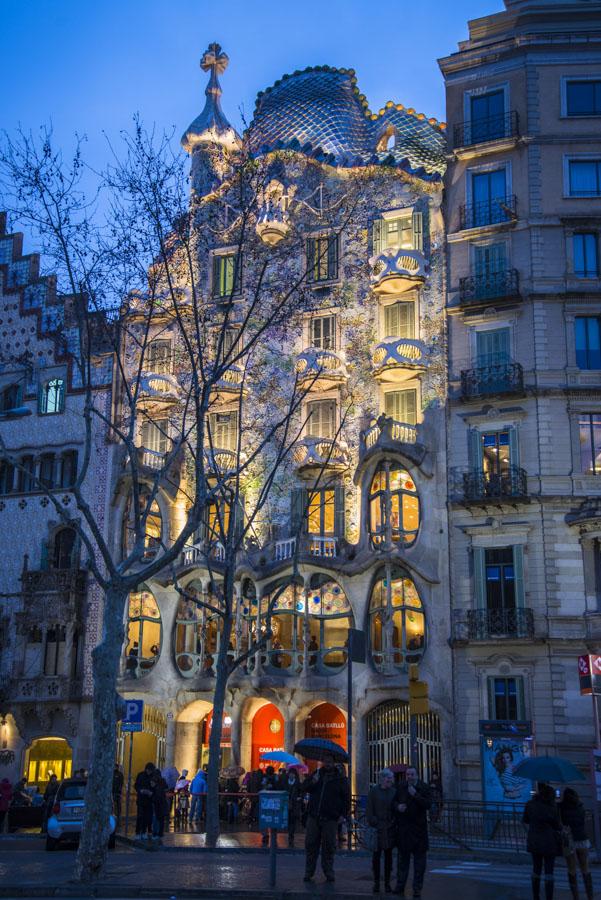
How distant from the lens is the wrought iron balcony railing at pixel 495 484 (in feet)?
108

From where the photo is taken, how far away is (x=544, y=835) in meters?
14.4

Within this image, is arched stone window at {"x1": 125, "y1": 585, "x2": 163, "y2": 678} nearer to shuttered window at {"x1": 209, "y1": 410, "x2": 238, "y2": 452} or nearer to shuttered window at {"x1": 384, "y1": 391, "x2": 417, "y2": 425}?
shuttered window at {"x1": 209, "y1": 410, "x2": 238, "y2": 452}

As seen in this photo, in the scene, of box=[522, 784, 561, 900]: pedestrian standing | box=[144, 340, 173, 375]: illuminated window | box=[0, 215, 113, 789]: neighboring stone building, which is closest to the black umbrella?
box=[522, 784, 561, 900]: pedestrian standing

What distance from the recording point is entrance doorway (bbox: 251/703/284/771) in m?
39.0

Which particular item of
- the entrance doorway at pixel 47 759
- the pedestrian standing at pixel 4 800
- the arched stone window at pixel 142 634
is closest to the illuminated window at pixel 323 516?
the arched stone window at pixel 142 634

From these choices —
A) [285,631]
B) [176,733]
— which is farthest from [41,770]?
[285,631]

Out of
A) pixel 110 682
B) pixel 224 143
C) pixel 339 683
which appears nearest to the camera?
pixel 110 682

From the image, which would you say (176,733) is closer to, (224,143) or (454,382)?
(454,382)

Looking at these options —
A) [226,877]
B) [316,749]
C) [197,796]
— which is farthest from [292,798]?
[226,877]

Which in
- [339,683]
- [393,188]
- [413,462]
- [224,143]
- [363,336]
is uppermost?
[224,143]

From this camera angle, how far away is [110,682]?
57.9 feet

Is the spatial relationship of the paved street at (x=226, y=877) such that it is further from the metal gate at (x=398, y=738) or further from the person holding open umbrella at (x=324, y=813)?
the metal gate at (x=398, y=738)

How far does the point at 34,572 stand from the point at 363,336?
15333mm

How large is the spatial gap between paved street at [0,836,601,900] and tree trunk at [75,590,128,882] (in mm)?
432
